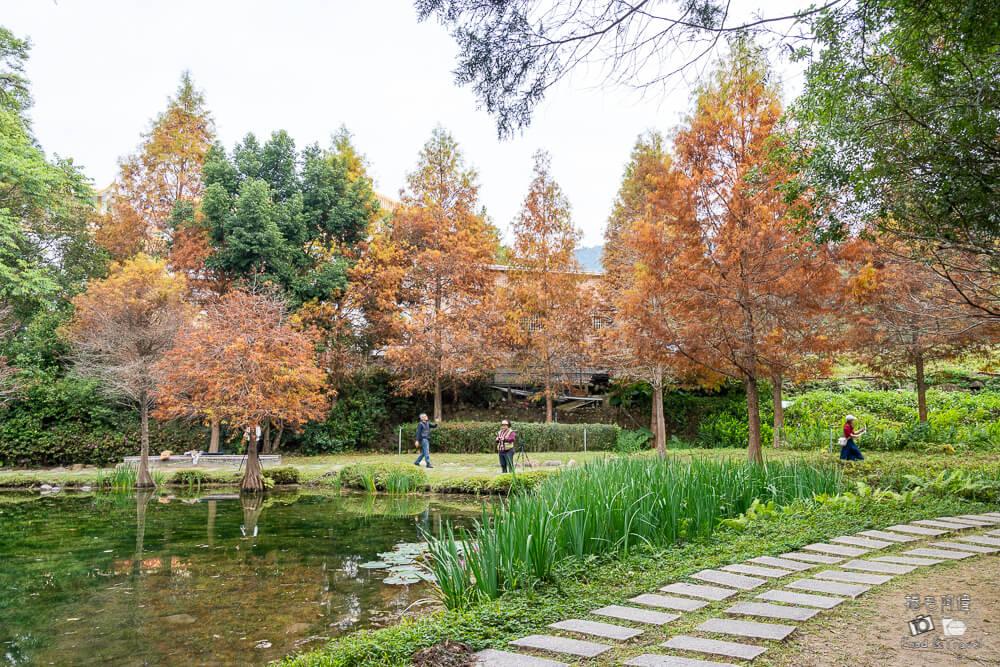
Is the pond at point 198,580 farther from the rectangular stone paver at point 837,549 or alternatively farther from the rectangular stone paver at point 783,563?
the rectangular stone paver at point 837,549

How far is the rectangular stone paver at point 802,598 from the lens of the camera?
9.75ft

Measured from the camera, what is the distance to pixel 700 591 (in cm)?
326

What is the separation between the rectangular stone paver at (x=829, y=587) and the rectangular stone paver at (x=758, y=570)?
0.44 ft

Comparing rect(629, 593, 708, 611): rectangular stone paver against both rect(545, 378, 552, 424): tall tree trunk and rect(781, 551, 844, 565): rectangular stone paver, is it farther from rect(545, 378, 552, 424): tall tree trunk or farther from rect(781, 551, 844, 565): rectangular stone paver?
rect(545, 378, 552, 424): tall tree trunk

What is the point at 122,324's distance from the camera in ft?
49.6

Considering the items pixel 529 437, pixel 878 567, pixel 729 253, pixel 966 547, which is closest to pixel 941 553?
pixel 966 547

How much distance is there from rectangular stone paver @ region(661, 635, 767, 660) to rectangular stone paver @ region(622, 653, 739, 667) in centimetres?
8

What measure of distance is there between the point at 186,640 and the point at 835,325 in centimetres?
1088

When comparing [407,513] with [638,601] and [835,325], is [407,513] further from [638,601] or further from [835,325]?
[835,325]

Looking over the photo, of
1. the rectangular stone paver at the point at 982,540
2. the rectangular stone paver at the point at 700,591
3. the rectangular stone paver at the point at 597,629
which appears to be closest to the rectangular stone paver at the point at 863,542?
the rectangular stone paver at the point at 982,540

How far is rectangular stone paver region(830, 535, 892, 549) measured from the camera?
4259 mm

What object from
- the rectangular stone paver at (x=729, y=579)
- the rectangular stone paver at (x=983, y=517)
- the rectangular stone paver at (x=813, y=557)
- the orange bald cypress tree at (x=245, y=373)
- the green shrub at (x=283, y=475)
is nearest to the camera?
the rectangular stone paver at (x=729, y=579)

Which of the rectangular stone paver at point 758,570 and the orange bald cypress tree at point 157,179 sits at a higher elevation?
the orange bald cypress tree at point 157,179

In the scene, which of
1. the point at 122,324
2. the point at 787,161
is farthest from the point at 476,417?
the point at 787,161
